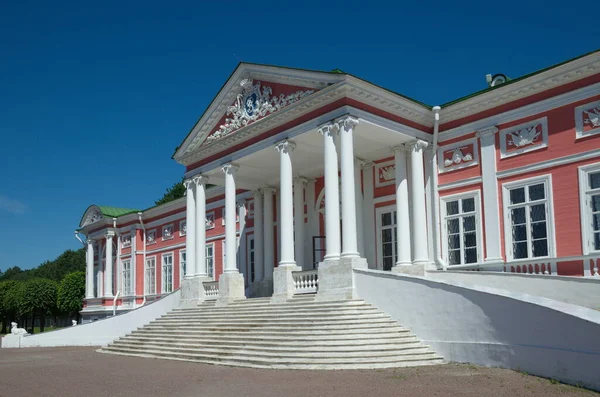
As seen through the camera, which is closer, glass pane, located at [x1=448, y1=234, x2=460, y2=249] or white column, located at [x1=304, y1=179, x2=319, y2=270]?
glass pane, located at [x1=448, y1=234, x2=460, y2=249]

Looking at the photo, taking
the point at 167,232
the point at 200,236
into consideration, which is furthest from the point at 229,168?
the point at 167,232

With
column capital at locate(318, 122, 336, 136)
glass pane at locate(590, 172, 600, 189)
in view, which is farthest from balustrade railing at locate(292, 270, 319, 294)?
glass pane at locate(590, 172, 600, 189)

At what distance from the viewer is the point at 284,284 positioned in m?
15.3

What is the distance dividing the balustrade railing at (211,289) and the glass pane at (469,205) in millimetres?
7580

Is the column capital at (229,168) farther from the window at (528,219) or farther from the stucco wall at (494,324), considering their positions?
the window at (528,219)

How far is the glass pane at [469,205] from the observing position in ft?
51.4

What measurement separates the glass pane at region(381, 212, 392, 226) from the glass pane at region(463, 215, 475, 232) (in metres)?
2.36

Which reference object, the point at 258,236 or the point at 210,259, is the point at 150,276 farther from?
the point at 258,236

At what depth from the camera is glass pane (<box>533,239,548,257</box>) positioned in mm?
14125

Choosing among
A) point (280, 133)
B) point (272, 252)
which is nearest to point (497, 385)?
point (280, 133)

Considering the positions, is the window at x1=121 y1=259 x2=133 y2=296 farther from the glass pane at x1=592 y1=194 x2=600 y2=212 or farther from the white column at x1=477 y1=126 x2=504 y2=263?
the glass pane at x1=592 y1=194 x2=600 y2=212

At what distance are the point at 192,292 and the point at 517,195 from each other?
9843 millimetres

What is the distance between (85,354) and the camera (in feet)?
58.3

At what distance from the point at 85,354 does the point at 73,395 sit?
8.93 m
